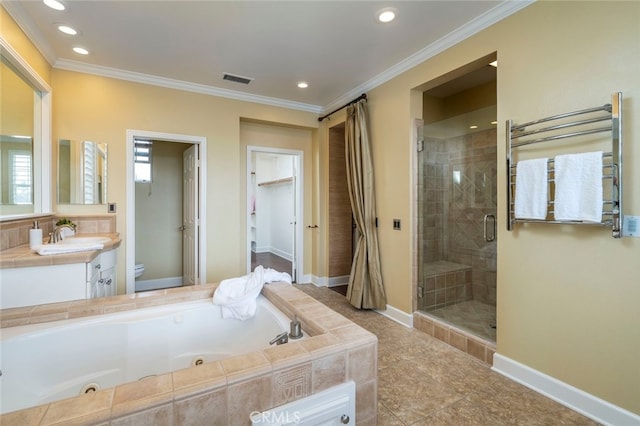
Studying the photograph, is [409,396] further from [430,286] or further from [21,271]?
[21,271]

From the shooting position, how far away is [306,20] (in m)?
2.17

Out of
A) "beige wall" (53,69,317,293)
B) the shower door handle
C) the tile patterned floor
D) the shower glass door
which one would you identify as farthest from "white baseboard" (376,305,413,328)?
"beige wall" (53,69,317,293)

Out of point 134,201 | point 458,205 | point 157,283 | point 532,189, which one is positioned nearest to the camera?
point 532,189

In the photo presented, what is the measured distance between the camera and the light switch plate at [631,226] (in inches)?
58.8

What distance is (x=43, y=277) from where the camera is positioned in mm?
1824

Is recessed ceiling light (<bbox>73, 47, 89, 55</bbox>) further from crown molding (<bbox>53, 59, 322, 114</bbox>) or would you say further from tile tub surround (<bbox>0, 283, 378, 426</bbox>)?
tile tub surround (<bbox>0, 283, 378, 426</bbox>)

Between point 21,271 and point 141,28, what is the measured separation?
1.98m

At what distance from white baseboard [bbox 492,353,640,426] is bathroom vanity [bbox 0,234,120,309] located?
3.00 meters

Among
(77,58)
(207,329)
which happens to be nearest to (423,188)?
(207,329)

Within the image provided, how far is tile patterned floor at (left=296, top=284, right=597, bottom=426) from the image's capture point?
163cm

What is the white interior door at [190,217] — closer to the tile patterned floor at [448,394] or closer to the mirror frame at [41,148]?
the mirror frame at [41,148]

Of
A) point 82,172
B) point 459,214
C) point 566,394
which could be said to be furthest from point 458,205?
point 82,172

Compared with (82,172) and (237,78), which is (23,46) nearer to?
(82,172)

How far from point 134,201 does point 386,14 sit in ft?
10.4
